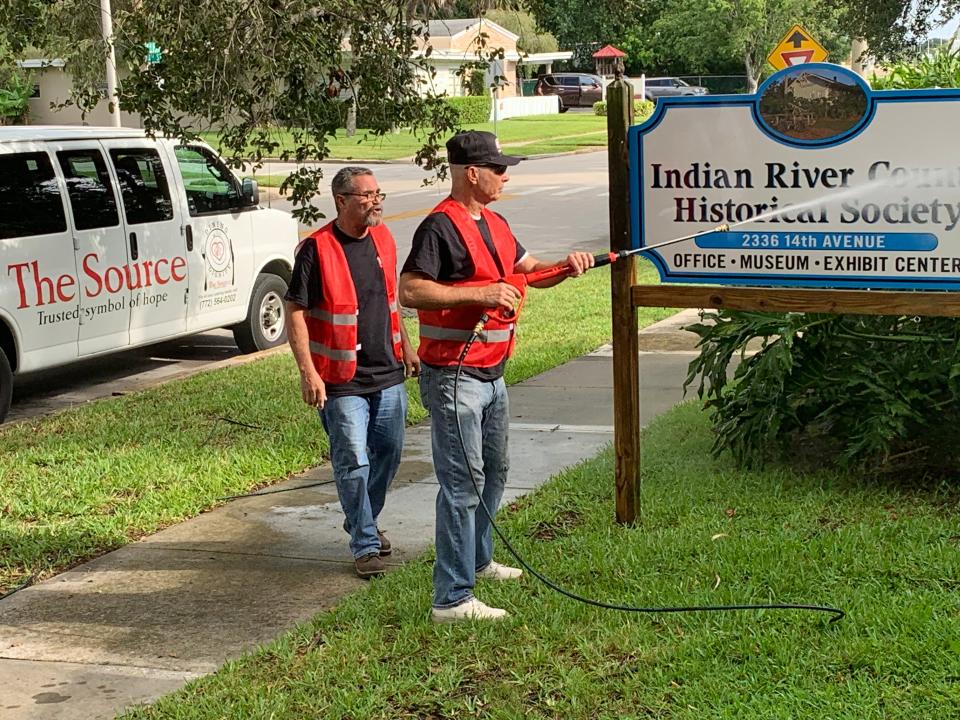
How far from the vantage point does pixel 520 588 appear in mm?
5297

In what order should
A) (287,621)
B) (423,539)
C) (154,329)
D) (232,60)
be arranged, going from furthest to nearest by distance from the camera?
1. (154,329)
2. (232,60)
3. (423,539)
4. (287,621)

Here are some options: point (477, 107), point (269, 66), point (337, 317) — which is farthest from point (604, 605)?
point (477, 107)

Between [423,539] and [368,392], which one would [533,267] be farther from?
[423,539]

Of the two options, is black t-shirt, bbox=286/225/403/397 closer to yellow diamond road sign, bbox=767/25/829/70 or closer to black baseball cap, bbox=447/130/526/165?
black baseball cap, bbox=447/130/526/165

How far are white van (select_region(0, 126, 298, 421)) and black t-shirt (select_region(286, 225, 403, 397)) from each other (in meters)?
4.30

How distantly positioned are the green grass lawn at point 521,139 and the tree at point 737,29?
21.6 ft

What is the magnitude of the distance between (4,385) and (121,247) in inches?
58.3

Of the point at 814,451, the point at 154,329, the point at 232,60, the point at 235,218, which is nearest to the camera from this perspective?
the point at 814,451

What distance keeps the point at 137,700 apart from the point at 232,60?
185 inches

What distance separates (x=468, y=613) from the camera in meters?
4.98

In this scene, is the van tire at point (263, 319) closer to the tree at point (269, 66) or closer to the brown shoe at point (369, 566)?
the tree at point (269, 66)

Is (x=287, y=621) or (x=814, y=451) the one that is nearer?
(x=287, y=621)

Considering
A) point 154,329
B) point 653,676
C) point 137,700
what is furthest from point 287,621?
point 154,329

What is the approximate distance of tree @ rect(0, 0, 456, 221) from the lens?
809 cm
